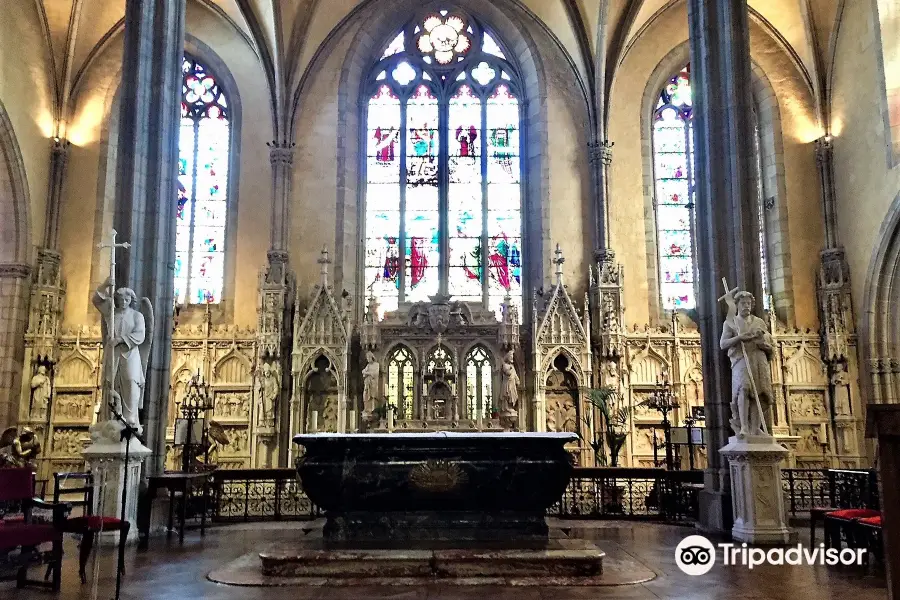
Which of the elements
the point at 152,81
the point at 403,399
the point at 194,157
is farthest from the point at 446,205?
the point at 152,81

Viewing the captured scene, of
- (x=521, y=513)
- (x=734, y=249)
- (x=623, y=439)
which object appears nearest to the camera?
(x=521, y=513)

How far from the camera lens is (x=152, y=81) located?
38.0 feet

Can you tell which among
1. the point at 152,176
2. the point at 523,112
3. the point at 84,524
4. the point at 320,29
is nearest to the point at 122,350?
the point at 152,176

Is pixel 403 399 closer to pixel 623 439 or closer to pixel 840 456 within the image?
pixel 623 439

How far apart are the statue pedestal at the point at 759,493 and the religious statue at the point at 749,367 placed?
24 centimetres

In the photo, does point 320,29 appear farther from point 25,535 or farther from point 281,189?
point 25,535

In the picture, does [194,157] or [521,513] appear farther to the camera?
[194,157]

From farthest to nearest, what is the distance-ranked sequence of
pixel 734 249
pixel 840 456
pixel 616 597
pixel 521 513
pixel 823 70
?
pixel 823 70 → pixel 840 456 → pixel 734 249 → pixel 521 513 → pixel 616 597

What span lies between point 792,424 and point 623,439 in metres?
4.54

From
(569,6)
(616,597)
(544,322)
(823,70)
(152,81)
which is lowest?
(616,597)

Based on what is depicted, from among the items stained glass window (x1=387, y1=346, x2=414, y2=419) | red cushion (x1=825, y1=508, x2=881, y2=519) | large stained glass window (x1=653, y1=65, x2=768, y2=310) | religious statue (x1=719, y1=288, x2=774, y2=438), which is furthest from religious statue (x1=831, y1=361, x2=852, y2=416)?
red cushion (x1=825, y1=508, x2=881, y2=519)

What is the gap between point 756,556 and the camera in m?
8.44

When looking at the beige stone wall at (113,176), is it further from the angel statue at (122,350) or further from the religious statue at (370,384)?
the angel statue at (122,350)

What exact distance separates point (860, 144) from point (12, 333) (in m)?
19.9
